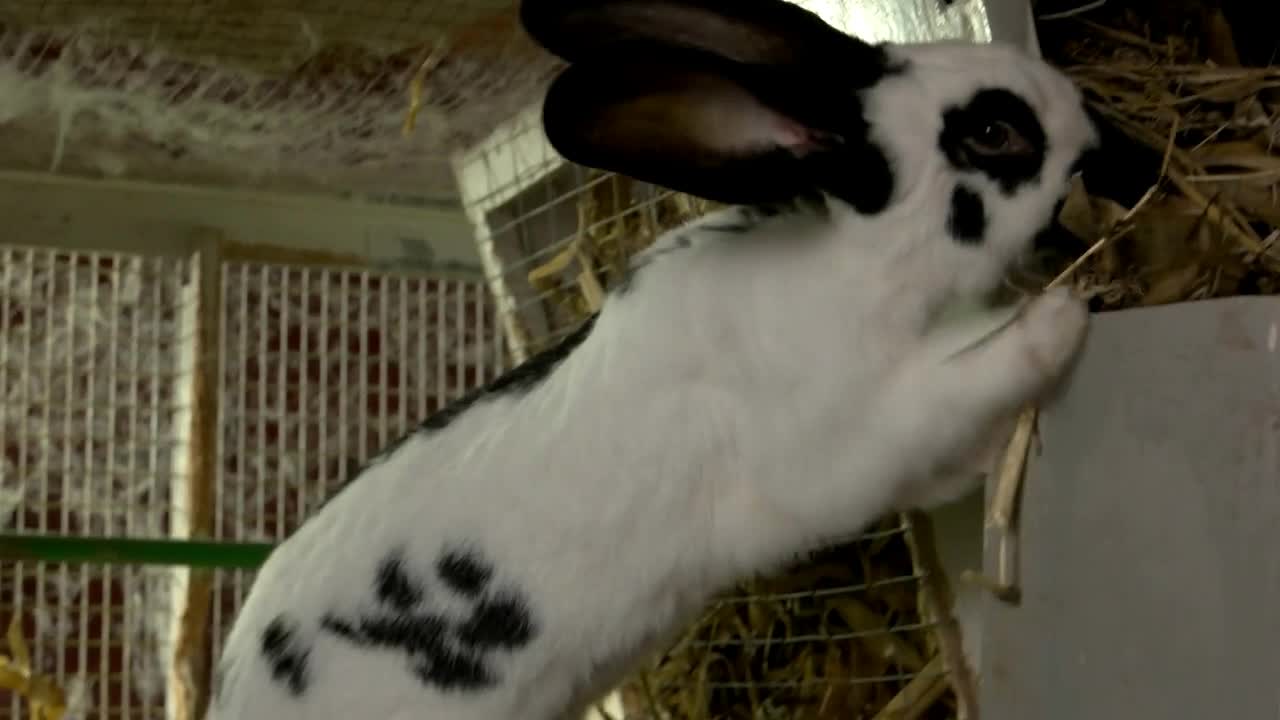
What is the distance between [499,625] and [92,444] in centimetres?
88

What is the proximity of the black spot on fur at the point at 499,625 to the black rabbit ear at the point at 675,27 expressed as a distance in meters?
0.36

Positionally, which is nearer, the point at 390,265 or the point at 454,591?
the point at 454,591

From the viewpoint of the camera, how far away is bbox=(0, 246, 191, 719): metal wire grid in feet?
5.75

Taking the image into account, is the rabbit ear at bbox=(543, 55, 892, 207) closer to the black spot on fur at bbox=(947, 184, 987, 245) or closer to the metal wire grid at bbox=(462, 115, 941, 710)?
the black spot on fur at bbox=(947, 184, 987, 245)

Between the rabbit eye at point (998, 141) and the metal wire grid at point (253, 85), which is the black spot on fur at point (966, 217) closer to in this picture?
the rabbit eye at point (998, 141)

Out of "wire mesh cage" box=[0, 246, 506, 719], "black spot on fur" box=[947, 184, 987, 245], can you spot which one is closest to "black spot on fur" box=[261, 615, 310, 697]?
"black spot on fur" box=[947, 184, 987, 245]

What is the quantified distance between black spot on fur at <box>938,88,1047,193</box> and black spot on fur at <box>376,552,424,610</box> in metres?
0.45

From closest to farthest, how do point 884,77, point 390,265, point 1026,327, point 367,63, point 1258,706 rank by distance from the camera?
1. point 1258,706
2. point 1026,327
3. point 884,77
4. point 367,63
5. point 390,265

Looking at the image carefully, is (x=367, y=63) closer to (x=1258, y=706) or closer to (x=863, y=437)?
(x=863, y=437)

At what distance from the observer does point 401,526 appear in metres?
1.11

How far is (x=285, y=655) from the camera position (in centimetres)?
112

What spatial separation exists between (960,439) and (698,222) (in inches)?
11.1

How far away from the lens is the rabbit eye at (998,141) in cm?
100

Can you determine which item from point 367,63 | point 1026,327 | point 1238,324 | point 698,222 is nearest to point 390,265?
point 367,63
